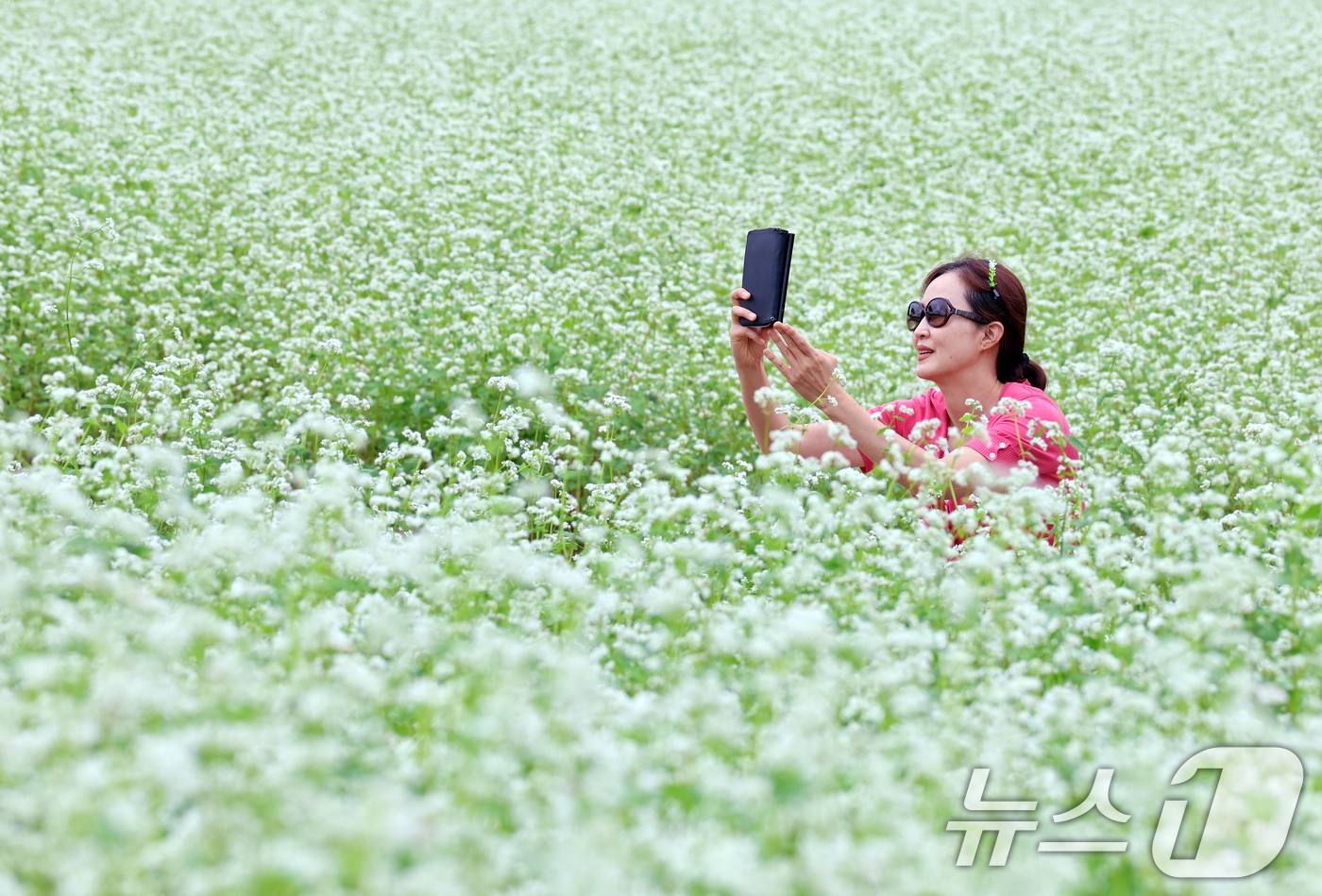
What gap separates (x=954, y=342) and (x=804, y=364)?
0.79 metres

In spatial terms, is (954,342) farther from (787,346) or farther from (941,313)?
(787,346)

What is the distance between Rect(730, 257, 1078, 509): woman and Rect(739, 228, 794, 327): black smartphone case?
0.17 feet

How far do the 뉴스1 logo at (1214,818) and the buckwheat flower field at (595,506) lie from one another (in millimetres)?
32

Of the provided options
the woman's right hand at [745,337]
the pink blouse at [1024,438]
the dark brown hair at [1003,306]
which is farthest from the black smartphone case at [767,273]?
the dark brown hair at [1003,306]

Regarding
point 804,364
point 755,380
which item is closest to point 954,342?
point 804,364

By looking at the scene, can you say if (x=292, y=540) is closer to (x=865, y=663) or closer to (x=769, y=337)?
Answer: (x=865, y=663)

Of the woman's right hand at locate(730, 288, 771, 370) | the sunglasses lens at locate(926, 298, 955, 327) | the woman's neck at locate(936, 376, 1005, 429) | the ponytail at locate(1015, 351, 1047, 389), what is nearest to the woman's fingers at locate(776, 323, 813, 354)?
the woman's right hand at locate(730, 288, 771, 370)

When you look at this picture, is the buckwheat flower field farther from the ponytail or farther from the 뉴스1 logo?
the ponytail

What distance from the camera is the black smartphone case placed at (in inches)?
187

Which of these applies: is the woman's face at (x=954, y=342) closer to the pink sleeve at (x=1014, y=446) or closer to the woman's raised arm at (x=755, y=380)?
the pink sleeve at (x=1014, y=446)

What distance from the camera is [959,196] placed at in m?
11.6

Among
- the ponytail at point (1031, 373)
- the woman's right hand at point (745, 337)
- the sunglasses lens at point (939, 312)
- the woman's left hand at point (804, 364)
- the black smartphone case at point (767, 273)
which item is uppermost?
the ponytail at point (1031, 373)

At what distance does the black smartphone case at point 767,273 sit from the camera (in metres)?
4.76

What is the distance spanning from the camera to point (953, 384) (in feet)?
17.2
